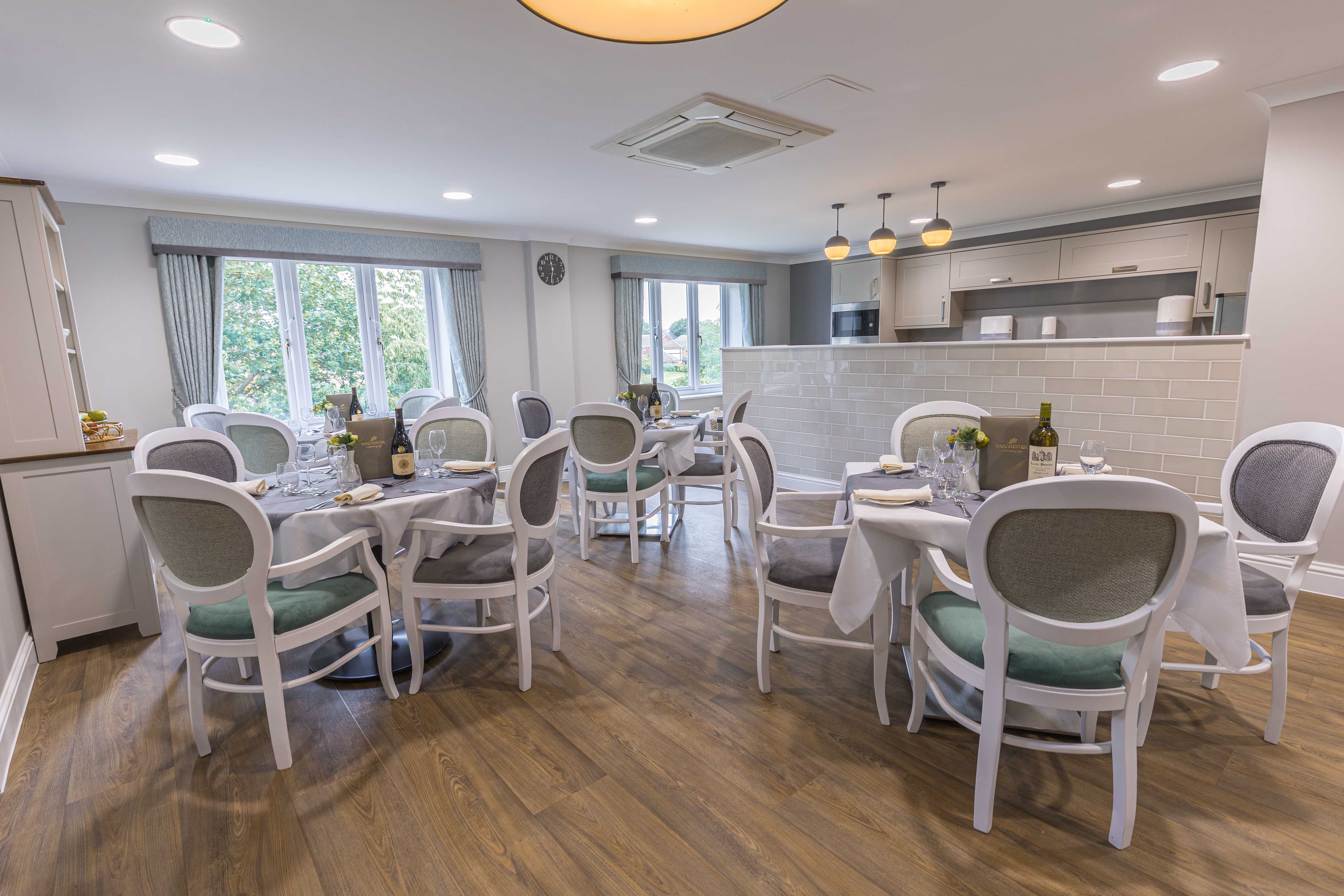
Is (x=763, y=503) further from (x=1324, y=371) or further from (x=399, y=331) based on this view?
(x=399, y=331)

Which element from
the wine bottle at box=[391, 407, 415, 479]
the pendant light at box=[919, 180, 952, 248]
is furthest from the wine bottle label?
the pendant light at box=[919, 180, 952, 248]

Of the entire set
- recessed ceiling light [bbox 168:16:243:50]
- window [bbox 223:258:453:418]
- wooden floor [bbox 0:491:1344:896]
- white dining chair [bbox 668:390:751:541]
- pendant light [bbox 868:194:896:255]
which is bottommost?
wooden floor [bbox 0:491:1344:896]

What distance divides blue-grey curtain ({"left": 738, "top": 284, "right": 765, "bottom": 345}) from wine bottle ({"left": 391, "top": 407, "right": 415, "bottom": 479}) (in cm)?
616

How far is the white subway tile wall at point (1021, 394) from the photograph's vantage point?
11.5 ft

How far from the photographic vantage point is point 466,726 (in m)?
2.21

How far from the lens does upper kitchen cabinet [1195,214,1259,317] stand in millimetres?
5023

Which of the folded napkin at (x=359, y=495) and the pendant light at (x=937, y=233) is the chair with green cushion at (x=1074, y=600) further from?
the pendant light at (x=937, y=233)

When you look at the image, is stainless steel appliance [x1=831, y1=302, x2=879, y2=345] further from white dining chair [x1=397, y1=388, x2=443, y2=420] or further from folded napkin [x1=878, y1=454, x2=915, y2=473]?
folded napkin [x1=878, y1=454, x2=915, y2=473]

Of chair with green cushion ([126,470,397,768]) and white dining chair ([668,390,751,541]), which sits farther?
white dining chair ([668,390,751,541])

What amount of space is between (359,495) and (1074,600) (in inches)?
88.8

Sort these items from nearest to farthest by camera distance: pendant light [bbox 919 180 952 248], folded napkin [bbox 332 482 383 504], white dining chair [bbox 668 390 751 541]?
folded napkin [bbox 332 482 383 504], white dining chair [bbox 668 390 751 541], pendant light [bbox 919 180 952 248]

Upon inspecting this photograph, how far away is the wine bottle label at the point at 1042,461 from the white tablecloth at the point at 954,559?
1.68 feet

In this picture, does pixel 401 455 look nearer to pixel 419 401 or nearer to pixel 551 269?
pixel 419 401

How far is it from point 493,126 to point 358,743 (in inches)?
112
